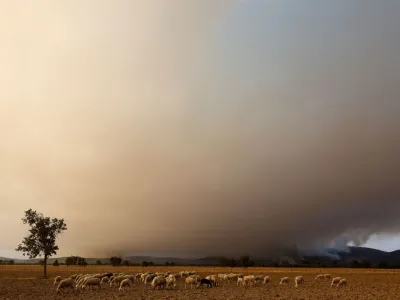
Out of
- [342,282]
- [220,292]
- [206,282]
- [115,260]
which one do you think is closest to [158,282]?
[206,282]

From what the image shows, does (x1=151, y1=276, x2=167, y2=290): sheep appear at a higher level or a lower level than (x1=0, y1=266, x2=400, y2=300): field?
higher

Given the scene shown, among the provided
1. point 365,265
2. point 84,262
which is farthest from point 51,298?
point 365,265

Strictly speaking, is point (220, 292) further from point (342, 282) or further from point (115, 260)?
point (115, 260)

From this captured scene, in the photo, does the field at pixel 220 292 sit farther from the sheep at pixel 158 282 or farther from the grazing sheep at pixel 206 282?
the grazing sheep at pixel 206 282

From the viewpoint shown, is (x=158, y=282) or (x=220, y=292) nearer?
(x=220, y=292)

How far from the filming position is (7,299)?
105 feet

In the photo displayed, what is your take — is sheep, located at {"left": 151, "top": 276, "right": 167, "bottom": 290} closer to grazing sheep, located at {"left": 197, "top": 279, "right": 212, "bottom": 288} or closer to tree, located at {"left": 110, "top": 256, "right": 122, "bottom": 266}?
grazing sheep, located at {"left": 197, "top": 279, "right": 212, "bottom": 288}

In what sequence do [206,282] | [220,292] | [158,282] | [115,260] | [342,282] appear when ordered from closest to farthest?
1. [220,292]
2. [158,282]
3. [206,282]
4. [342,282]
5. [115,260]

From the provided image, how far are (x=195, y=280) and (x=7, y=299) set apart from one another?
21436 millimetres

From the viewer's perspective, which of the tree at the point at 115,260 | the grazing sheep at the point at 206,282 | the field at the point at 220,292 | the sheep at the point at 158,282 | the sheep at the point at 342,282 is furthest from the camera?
the tree at the point at 115,260

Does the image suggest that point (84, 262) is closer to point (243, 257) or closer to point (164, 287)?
point (243, 257)

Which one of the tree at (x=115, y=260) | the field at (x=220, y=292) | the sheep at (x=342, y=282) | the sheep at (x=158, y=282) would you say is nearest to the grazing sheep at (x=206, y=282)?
the field at (x=220, y=292)

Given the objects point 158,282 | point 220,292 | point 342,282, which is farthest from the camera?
point 342,282

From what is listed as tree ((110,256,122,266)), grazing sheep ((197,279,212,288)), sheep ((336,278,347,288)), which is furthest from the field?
tree ((110,256,122,266))
